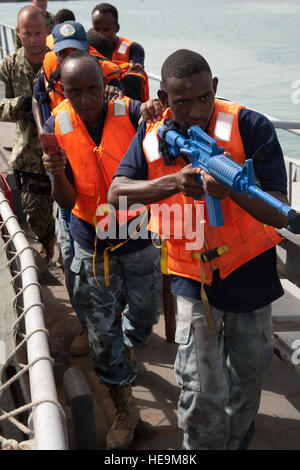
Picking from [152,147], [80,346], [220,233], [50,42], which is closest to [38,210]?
[50,42]

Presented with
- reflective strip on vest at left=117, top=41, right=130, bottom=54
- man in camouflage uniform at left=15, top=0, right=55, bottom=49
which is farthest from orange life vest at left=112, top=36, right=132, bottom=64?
man in camouflage uniform at left=15, top=0, right=55, bottom=49

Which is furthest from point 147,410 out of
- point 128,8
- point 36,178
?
point 128,8

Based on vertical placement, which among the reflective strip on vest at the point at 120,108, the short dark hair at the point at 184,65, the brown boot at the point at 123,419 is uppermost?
the short dark hair at the point at 184,65

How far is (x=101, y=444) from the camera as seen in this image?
3.46 m

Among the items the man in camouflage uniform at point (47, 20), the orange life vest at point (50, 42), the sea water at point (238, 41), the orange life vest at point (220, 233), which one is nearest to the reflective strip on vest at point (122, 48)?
the orange life vest at point (50, 42)

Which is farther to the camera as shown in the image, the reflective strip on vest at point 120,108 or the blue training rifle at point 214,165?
the reflective strip on vest at point 120,108

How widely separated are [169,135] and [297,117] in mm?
22316

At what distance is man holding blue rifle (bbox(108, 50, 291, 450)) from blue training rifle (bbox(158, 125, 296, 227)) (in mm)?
24

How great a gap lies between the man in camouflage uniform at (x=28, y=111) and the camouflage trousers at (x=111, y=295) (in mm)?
1957

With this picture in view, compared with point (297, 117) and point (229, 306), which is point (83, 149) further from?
point (297, 117)

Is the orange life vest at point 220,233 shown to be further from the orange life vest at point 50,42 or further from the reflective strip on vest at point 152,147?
the orange life vest at point 50,42

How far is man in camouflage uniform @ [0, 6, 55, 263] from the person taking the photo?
198 inches

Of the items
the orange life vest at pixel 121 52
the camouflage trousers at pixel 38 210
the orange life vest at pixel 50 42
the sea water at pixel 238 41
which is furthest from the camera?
the sea water at pixel 238 41

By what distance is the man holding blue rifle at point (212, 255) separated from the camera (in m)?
2.60
